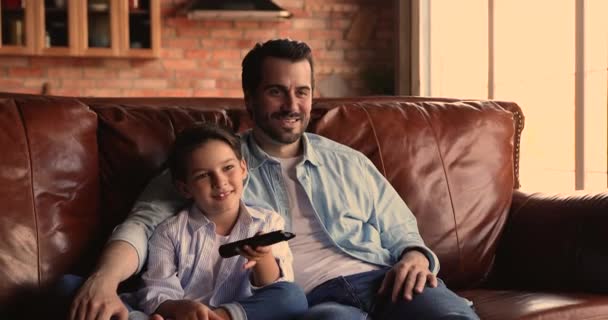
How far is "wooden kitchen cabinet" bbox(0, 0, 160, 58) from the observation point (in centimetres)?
532

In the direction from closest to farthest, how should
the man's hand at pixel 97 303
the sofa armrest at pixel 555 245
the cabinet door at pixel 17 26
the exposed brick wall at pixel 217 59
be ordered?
the man's hand at pixel 97 303 → the sofa armrest at pixel 555 245 → the cabinet door at pixel 17 26 → the exposed brick wall at pixel 217 59

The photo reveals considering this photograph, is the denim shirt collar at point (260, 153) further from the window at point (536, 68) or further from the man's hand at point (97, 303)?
the window at point (536, 68)

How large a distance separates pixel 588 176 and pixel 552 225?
5.24ft

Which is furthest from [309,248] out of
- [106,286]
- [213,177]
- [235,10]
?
[235,10]

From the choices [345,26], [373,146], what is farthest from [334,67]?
[373,146]

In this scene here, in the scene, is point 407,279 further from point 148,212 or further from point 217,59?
point 217,59

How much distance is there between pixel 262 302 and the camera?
159 cm

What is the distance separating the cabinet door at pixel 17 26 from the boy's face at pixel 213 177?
3994 mm

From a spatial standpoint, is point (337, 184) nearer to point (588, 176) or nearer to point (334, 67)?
point (588, 176)

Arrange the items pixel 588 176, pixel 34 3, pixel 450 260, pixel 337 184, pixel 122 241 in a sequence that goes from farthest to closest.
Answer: pixel 34 3, pixel 588 176, pixel 450 260, pixel 337 184, pixel 122 241

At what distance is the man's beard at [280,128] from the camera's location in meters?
1.96

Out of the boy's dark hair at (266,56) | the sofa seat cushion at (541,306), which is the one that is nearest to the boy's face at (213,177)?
the boy's dark hair at (266,56)

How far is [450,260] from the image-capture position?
2.17m

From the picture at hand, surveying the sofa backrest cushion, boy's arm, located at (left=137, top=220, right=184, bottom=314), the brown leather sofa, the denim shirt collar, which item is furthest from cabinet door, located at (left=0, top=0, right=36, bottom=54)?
boy's arm, located at (left=137, top=220, right=184, bottom=314)
